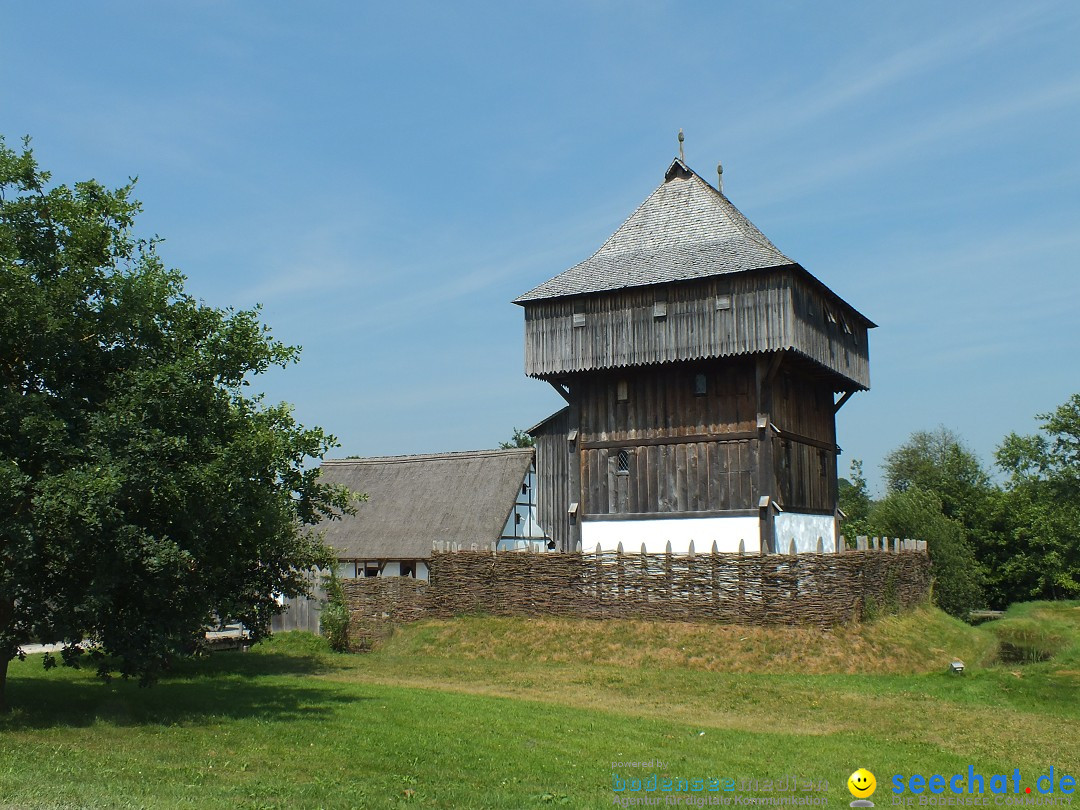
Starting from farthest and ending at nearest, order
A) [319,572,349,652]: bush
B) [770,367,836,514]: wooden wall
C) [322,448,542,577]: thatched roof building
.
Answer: [322,448,542,577]: thatched roof building
[770,367,836,514]: wooden wall
[319,572,349,652]: bush

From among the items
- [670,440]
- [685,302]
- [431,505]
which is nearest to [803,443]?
[670,440]

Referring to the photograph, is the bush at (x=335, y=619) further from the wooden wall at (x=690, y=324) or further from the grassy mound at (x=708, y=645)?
the wooden wall at (x=690, y=324)

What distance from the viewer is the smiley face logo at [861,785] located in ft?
33.5

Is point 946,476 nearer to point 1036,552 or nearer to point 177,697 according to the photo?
point 1036,552

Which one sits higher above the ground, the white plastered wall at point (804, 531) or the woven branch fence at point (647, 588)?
the white plastered wall at point (804, 531)

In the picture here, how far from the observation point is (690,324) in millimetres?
28703

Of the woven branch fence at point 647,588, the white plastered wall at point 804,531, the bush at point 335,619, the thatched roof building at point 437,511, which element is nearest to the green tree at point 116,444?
the bush at point 335,619

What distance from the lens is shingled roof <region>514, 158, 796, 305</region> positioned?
95.5ft

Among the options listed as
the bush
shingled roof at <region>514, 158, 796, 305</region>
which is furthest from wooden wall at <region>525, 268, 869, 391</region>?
the bush

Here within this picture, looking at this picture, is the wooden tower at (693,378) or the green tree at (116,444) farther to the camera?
the wooden tower at (693,378)

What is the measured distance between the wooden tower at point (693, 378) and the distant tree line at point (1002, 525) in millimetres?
7400

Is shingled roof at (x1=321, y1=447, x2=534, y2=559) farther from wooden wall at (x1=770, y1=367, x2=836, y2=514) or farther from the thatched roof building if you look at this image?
wooden wall at (x1=770, y1=367, x2=836, y2=514)

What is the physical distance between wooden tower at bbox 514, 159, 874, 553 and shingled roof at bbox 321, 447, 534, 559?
28.7 feet

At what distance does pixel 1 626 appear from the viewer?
14555mm
